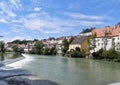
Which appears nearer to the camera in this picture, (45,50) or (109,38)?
(109,38)

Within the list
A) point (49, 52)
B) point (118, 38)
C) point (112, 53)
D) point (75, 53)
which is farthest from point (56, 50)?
point (112, 53)

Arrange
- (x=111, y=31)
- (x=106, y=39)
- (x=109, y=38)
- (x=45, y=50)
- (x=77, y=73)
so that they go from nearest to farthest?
(x=77, y=73) → (x=106, y=39) → (x=109, y=38) → (x=111, y=31) → (x=45, y=50)

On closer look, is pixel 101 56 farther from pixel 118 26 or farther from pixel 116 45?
pixel 118 26

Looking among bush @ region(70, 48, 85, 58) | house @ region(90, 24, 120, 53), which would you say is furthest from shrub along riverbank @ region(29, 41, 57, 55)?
house @ region(90, 24, 120, 53)

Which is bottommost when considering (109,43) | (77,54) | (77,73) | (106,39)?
(77,73)

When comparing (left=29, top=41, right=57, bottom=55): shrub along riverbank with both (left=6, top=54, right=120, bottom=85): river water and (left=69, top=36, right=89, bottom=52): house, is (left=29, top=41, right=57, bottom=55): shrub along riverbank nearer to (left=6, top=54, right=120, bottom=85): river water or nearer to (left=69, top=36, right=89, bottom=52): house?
(left=69, top=36, right=89, bottom=52): house

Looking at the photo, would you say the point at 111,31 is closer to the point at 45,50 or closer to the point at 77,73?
the point at 45,50

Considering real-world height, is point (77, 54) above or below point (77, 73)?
above

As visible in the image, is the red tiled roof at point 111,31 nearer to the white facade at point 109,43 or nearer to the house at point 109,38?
the house at point 109,38

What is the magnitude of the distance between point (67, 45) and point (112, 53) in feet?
169

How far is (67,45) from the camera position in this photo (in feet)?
391

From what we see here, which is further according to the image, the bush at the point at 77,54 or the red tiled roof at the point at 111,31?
the bush at the point at 77,54

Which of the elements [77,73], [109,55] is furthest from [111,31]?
[77,73]

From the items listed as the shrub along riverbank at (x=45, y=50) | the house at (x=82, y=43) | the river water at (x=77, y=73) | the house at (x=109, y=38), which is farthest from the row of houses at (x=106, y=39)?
the river water at (x=77, y=73)
